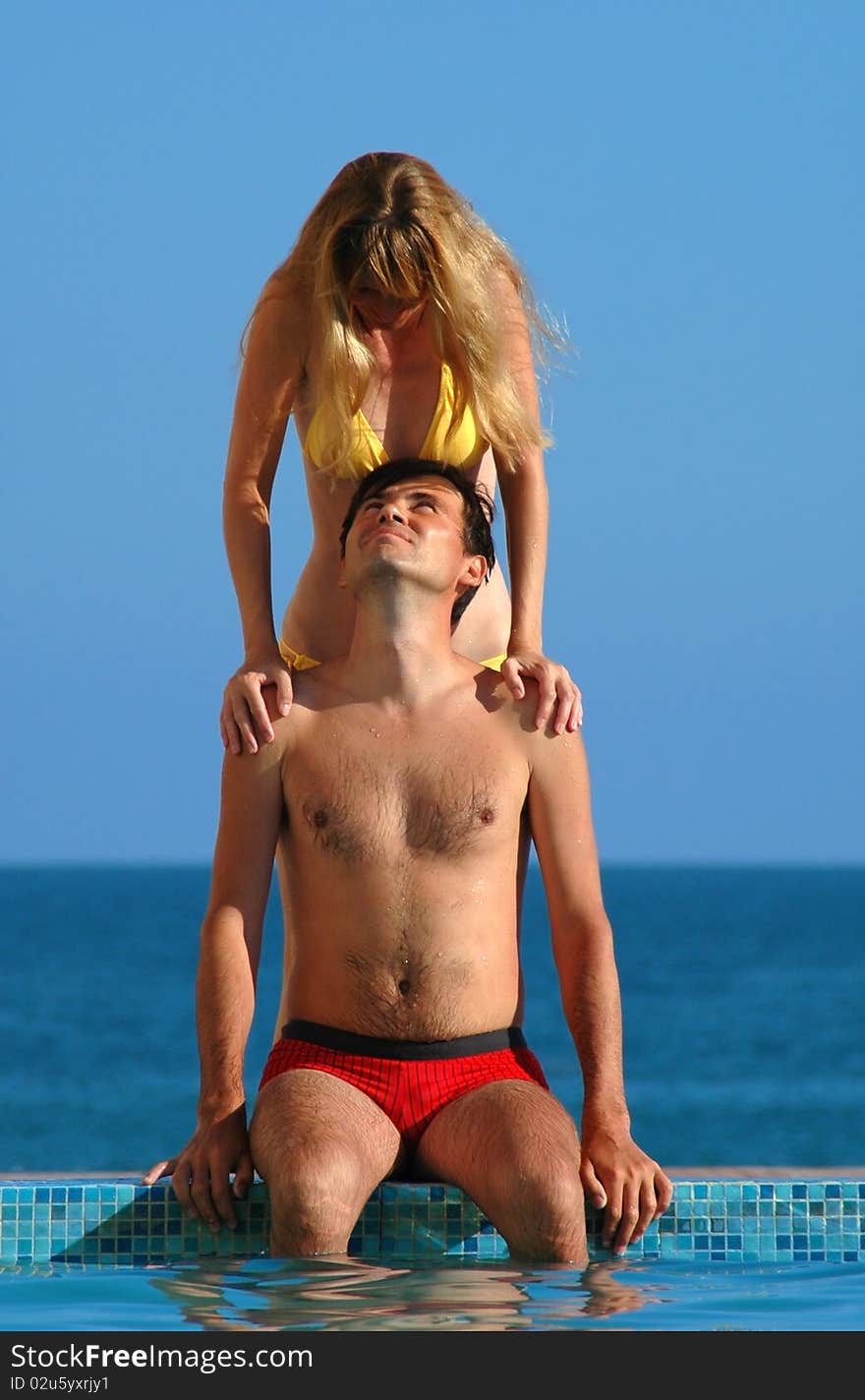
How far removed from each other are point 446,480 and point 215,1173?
1.69 m

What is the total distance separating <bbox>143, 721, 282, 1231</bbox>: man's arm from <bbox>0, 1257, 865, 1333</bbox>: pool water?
18 cm

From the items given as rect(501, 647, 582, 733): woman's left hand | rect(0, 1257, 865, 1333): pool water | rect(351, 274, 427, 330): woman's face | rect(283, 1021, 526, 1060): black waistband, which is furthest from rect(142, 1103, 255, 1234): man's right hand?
rect(351, 274, 427, 330): woman's face

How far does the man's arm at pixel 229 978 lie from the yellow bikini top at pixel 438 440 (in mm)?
718

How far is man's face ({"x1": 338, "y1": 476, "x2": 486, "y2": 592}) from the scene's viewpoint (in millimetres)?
4512

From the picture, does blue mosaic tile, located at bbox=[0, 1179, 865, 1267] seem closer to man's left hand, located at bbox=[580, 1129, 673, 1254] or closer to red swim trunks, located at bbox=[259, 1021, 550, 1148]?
man's left hand, located at bbox=[580, 1129, 673, 1254]

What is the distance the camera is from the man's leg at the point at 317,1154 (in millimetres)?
4016

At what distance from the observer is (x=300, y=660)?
16.5ft

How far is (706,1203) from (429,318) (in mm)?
2199

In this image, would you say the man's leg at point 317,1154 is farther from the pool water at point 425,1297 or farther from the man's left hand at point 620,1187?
the man's left hand at point 620,1187

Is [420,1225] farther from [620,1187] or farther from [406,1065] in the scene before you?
[620,1187]

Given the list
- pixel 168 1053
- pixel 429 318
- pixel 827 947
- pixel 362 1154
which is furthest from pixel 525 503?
pixel 827 947

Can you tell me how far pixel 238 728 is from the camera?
14.9 ft

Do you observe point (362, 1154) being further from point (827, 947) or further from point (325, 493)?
point (827, 947)

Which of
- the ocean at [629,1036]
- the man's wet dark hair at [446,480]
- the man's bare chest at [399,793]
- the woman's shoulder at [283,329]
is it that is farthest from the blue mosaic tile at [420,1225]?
the ocean at [629,1036]
